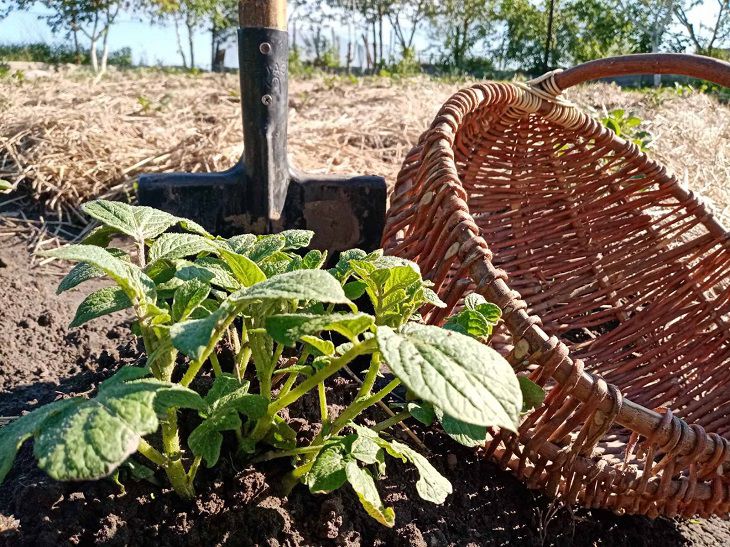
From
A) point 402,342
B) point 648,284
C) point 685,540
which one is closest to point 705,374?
point 648,284

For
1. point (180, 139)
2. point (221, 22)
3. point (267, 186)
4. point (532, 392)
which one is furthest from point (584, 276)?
point (221, 22)

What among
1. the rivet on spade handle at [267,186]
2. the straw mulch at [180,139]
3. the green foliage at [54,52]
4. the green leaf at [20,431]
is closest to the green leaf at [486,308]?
the green leaf at [20,431]

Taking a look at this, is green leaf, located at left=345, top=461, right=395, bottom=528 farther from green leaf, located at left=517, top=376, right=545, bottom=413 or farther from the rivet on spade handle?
the rivet on spade handle

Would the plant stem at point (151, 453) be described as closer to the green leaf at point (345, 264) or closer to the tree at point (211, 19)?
the green leaf at point (345, 264)

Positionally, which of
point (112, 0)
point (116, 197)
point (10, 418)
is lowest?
point (10, 418)

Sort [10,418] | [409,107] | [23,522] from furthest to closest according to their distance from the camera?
[409,107] → [10,418] → [23,522]

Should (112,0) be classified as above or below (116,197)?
above

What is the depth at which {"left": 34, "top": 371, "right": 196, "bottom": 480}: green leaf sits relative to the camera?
50cm

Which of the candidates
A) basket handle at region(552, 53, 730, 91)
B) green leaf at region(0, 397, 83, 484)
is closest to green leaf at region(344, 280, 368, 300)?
green leaf at region(0, 397, 83, 484)

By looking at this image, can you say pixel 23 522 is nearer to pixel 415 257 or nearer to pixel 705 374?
pixel 415 257

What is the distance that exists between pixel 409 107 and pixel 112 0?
13.8m

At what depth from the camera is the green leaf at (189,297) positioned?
2.30ft

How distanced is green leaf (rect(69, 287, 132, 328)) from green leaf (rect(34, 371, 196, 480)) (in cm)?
17

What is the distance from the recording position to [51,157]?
230 cm
